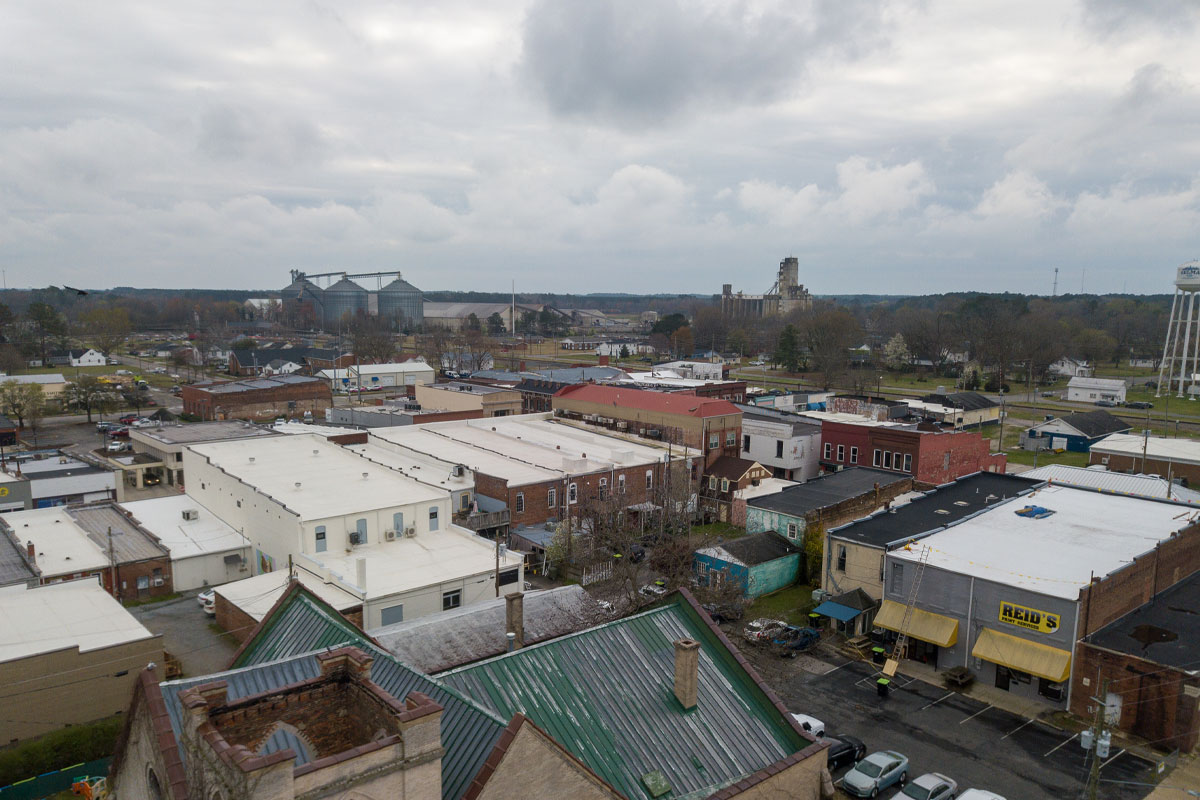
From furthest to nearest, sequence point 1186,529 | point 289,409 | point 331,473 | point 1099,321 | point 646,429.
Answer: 1. point 1099,321
2. point 289,409
3. point 646,429
4. point 331,473
5. point 1186,529

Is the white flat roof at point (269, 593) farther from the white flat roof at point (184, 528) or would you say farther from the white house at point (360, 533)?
the white flat roof at point (184, 528)

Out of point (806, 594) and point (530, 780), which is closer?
point (530, 780)

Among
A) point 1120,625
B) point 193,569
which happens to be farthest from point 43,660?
point 1120,625

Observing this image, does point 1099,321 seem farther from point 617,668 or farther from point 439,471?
point 617,668

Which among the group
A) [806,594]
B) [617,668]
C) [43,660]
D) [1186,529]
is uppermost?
[617,668]

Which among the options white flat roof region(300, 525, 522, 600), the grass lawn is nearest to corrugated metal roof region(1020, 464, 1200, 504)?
the grass lawn

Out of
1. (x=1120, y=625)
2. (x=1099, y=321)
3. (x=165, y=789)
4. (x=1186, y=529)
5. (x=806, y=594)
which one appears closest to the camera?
(x=165, y=789)

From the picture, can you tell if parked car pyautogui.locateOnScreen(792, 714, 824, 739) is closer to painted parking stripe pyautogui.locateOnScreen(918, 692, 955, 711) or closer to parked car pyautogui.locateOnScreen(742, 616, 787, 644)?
painted parking stripe pyautogui.locateOnScreen(918, 692, 955, 711)
